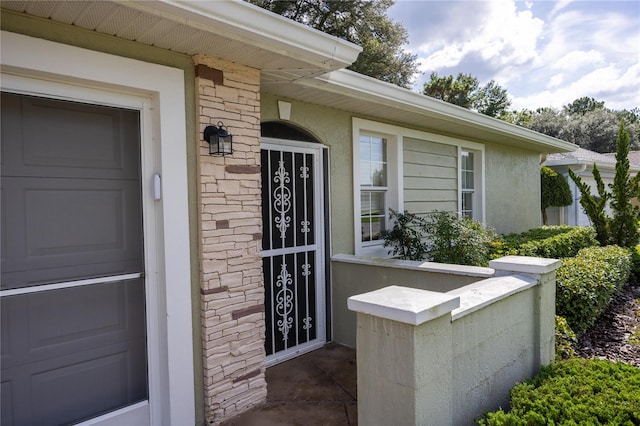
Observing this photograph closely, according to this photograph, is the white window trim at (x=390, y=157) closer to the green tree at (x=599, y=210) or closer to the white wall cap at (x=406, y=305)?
the white wall cap at (x=406, y=305)

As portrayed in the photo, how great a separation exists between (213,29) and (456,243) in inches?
156

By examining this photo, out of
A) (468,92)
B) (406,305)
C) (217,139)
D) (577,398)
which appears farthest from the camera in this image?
(468,92)

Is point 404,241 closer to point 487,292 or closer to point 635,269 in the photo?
point 487,292

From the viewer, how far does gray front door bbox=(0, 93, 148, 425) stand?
7.80 ft

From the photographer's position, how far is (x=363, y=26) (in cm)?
1841

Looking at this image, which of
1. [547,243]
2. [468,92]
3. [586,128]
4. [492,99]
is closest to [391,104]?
[547,243]

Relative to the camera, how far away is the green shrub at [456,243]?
16.6 feet

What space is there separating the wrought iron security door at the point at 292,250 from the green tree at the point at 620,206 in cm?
668

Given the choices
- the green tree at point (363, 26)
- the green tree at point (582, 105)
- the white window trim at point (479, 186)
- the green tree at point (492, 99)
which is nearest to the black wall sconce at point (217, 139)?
the white window trim at point (479, 186)

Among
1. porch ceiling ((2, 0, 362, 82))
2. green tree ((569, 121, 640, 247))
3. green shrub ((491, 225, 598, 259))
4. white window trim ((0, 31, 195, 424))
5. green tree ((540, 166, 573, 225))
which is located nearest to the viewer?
porch ceiling ((2, 0, 362, 82))

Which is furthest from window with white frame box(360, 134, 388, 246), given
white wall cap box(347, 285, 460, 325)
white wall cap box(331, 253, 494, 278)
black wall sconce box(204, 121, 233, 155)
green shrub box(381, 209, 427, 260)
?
white wall cap box(347, 285, 460, 325)

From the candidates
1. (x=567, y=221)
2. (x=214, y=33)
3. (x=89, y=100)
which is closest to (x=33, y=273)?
(x=89, y=100)

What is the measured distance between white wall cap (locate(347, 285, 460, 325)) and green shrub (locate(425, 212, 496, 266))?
3087 millimetres

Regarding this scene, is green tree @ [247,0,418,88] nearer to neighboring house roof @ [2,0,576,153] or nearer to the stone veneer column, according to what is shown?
neighboring house roof @ [2,0,576,153]
